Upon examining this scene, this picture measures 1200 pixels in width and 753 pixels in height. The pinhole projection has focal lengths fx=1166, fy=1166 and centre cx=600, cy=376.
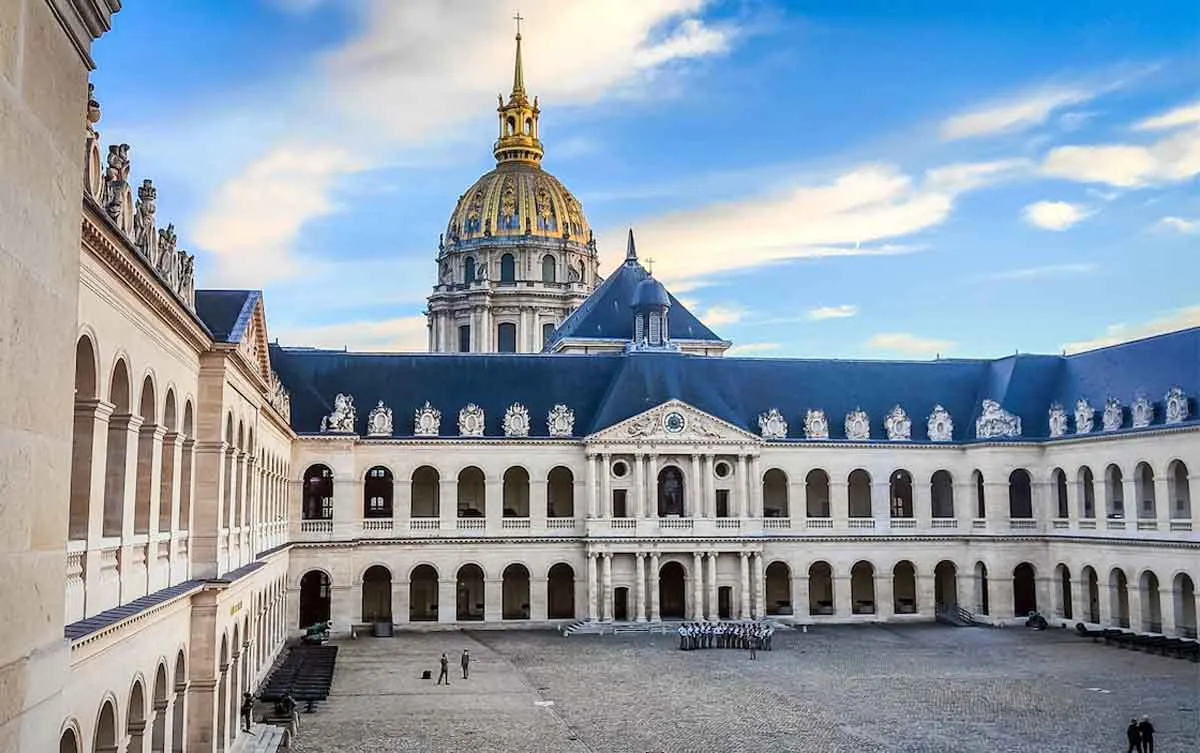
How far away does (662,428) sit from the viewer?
231 feet

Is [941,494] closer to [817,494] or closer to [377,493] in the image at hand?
[817,494]

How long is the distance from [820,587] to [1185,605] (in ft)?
73.7

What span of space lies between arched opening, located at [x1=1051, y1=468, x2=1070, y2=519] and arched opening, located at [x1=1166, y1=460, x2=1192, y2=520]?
8.86 metres

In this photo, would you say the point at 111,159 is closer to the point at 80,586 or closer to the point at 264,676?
the point at 80,586

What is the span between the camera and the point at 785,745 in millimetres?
36906

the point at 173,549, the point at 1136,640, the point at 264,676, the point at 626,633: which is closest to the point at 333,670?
the point at 264,676

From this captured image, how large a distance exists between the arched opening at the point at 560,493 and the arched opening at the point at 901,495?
21.0m

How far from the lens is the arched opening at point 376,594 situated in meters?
71.9

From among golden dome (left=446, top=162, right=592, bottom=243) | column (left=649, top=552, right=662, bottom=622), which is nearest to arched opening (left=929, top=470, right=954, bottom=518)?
column (left=649, top=552, right=662, bottom=622)

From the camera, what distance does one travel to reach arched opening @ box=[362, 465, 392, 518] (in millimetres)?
70875

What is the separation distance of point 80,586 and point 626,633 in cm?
5174

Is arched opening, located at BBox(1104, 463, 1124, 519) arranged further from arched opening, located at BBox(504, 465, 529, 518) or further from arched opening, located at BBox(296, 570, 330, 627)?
arched opening, located at BBox(296, 570, 330, 627)

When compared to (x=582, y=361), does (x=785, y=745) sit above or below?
below

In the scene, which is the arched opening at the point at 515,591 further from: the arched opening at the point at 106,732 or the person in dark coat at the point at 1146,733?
the arched opening at the point at 106,732
